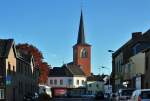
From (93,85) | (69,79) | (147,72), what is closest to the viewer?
(147,72)

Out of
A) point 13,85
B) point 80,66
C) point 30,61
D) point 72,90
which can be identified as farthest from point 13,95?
point 80,66

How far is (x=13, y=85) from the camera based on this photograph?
229 feet

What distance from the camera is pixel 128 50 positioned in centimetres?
8175

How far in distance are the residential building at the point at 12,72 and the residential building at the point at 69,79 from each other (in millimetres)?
84434

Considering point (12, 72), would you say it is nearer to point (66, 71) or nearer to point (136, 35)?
→ point (136, 35)

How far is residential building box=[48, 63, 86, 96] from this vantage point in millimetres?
173500

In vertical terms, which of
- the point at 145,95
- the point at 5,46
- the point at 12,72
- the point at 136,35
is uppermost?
the point at 136,35

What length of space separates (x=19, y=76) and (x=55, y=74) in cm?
10117

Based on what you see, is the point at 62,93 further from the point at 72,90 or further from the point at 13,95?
the point at 13,95

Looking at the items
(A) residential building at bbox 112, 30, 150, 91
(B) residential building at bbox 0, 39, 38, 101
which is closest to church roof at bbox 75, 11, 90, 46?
(A) residential building at bbox 112, 30, 150, 91

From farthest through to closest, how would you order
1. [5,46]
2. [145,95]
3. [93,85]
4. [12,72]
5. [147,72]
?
[93,85]
[12,72]
[5,46]
[147,72]
[145,95]

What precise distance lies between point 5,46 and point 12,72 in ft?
12.5

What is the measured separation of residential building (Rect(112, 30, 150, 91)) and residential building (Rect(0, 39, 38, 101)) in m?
15.6

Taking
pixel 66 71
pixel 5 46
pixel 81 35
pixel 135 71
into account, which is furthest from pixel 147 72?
pixel 81 35
